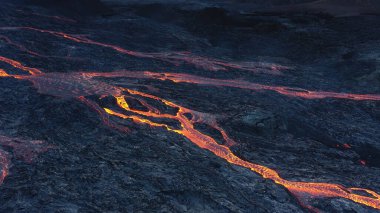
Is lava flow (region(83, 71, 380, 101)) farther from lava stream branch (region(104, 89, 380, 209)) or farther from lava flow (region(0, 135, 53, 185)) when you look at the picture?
lava flow (region(0, 135, 53, 185))

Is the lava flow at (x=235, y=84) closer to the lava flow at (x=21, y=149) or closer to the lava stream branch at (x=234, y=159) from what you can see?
the lava stream branch at (x=234, y=159)

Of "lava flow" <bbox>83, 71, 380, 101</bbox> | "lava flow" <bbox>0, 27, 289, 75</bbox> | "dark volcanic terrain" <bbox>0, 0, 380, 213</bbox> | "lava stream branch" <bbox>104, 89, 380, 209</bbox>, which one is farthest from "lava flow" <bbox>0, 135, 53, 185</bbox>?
"lava flow" <bbox>0, 27, 289, 75</bbox>

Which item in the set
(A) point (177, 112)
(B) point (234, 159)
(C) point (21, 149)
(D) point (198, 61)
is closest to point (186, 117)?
(A) point (177, 112)

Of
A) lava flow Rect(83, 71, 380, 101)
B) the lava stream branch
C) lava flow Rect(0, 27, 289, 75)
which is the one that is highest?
lava flow Rect(0, 27, 289, 75)

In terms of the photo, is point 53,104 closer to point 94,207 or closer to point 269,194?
point 94,207

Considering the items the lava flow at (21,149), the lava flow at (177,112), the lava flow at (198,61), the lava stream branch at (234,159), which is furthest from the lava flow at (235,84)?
the lava flow at (21,149)

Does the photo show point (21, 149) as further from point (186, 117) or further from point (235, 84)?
point (235, 84)
